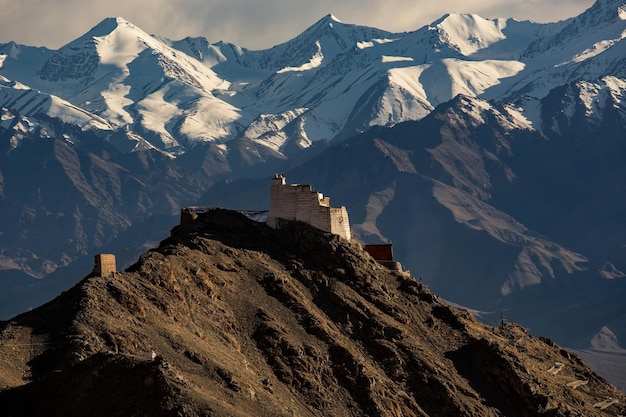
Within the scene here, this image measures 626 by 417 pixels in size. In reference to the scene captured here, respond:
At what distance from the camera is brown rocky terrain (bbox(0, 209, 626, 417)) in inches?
2500

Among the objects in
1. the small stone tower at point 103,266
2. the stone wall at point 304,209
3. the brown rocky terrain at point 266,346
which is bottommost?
the brown rocky terrain at point 266,346

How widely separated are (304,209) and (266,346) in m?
15.8

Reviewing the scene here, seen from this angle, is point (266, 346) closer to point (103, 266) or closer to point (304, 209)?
point (103, 266)

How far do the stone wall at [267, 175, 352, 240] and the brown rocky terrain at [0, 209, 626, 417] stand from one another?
88 centimetres

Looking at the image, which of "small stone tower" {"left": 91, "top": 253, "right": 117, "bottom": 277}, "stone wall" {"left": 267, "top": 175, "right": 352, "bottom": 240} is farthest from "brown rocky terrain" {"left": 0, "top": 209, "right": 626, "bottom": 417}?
"stone wall" {"left": 267, "top": 175, "right": 352, "bottom": 240}

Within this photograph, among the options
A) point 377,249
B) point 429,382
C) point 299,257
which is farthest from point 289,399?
point 377,249

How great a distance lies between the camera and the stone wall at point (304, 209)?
3713 inches

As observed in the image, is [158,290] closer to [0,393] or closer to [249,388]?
[249,388]

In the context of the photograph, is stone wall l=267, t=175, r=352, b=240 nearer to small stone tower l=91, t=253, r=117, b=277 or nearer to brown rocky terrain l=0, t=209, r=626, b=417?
brown rocky terrain l=0, t=209, r=626, b=417

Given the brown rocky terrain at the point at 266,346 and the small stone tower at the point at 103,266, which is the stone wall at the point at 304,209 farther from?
the small stone tower at the point at 103,266

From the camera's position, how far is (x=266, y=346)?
264 feet

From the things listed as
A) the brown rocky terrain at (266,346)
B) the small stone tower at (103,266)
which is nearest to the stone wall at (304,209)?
the brown rocky terrain at (266,346)

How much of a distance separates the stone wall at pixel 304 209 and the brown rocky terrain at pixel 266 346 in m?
0.88

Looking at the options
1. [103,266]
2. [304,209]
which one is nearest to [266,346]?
[103,266]
